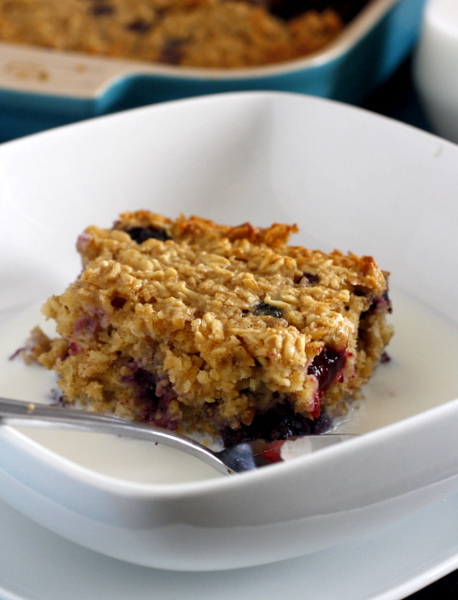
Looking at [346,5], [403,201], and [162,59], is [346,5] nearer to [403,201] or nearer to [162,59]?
[162,59]

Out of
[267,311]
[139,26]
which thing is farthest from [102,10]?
[267,311]

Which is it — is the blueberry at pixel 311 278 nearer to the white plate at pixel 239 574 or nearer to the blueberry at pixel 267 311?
the blueberry at pixel 267 311

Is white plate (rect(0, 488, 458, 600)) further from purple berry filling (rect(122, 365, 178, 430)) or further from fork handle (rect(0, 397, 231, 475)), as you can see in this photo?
purple berry filling (rect(122, 365, 178, 430))

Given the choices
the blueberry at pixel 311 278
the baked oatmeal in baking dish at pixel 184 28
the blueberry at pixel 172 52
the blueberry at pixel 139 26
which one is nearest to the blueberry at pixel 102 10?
the baked oatmeal in baking dish at pixel 184 28

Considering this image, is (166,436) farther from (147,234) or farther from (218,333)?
(147,234)

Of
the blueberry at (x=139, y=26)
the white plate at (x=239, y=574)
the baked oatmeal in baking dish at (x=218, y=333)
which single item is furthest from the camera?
the blueberry at (x=139, y=26)

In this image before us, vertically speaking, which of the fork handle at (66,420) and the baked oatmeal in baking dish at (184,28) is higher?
the fork handle at (66,420)

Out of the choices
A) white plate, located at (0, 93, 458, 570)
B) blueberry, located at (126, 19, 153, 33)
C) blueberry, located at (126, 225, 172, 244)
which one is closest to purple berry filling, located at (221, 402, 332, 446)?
white plate, located at (0, 93, 458, 570)
